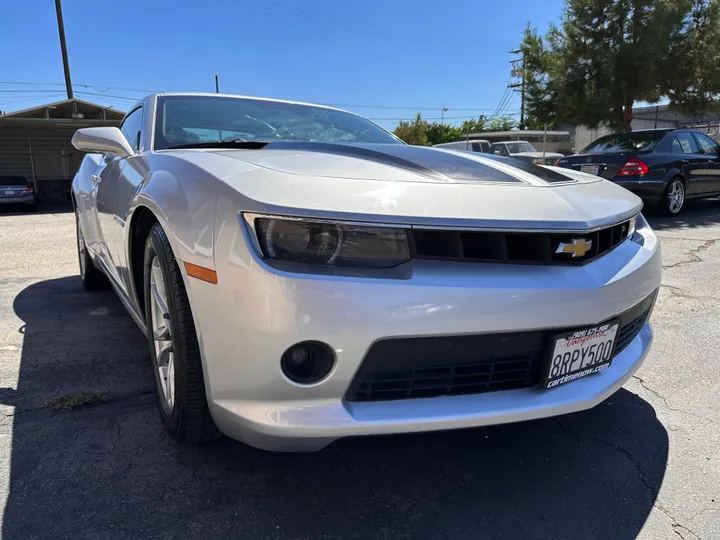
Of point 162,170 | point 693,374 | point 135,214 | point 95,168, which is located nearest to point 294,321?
point 162,170

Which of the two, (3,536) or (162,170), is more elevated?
(162,170)

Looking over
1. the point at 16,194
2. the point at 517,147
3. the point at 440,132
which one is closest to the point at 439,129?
the point at 440,132

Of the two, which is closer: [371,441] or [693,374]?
[371,441]

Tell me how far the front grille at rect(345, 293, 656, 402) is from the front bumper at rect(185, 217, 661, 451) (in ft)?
0.09

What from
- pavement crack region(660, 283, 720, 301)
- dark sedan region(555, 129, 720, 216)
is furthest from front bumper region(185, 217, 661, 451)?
dark sedan region(555, 129, 720, 216)

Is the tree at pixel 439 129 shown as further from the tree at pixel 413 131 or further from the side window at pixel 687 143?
the side window at pixel 687 143

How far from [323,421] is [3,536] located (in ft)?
3.28

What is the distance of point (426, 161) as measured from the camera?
2111 millimetres

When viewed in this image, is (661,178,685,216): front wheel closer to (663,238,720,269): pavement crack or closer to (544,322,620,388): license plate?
(663,238,720,269): pavement crack

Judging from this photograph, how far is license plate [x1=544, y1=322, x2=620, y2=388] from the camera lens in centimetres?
172

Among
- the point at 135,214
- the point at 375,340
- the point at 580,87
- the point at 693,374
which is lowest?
the point at 693,374

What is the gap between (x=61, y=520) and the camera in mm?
1652

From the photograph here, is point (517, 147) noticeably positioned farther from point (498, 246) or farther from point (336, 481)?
point (336, 481)

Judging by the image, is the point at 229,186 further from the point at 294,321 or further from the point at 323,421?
the point at 323,421
